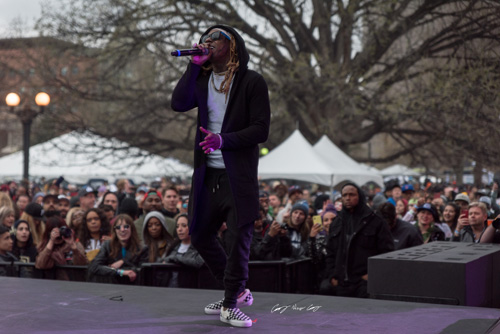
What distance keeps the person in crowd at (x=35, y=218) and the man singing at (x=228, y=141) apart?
6.08 m

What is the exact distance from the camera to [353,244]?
302 inches

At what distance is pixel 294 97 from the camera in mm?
21094

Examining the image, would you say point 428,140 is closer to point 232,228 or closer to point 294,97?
point 294,97

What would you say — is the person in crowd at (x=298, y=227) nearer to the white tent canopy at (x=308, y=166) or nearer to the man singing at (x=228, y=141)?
the man singing at (x=228, y=141)

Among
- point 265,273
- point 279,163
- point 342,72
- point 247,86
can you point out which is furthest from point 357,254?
point 342,72

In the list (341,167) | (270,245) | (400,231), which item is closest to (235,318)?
(270,245)

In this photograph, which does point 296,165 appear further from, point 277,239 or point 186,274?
point 186,274

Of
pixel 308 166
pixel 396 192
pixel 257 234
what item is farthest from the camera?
pixel 308 166

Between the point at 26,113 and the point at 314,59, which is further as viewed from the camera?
the point at 314,59

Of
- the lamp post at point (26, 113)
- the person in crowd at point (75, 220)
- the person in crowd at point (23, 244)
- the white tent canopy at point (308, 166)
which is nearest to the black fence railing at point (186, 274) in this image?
the person in crowd at point (23, 244)

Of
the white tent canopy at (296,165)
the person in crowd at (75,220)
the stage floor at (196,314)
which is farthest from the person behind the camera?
the white tent canopy at (296,165)

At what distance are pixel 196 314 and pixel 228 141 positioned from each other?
3.63ft

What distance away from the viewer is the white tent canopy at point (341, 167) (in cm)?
1811

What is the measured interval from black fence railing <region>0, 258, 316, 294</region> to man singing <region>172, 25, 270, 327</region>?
270 cm
